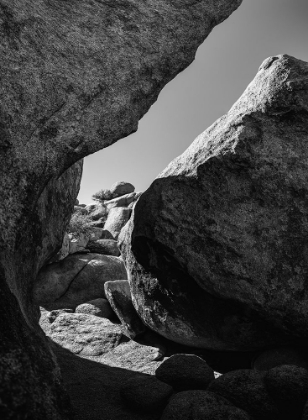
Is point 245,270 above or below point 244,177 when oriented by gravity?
below

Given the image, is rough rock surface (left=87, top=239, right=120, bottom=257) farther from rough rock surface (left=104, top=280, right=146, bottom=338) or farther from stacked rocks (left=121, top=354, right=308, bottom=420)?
stacked rocks (left=121, top=354, right=308, bottom=420)

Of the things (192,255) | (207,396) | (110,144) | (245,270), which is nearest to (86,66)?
(110,144)

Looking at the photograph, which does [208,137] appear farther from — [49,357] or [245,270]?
[49,357]

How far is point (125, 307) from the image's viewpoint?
528 inches

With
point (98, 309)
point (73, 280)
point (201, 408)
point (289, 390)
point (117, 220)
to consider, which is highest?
point (117, 220)

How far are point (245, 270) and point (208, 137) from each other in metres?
3.99

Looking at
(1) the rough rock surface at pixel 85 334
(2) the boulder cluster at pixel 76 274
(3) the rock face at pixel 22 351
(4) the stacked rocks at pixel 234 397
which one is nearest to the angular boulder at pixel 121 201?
(2) the boulder cluster at pixel 76 274

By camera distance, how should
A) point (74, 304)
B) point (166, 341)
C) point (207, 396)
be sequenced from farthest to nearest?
point (74, 304) → point (166, 341) → point (207, 396)

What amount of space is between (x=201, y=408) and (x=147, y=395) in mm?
1450

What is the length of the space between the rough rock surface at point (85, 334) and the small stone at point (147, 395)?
3860 millimetres

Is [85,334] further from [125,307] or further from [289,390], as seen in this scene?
[289,390]

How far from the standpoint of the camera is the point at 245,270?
31.2 feet

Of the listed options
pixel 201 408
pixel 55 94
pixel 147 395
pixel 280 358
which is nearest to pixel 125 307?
pixel 280 358

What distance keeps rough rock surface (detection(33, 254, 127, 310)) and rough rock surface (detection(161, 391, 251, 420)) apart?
13.0m
